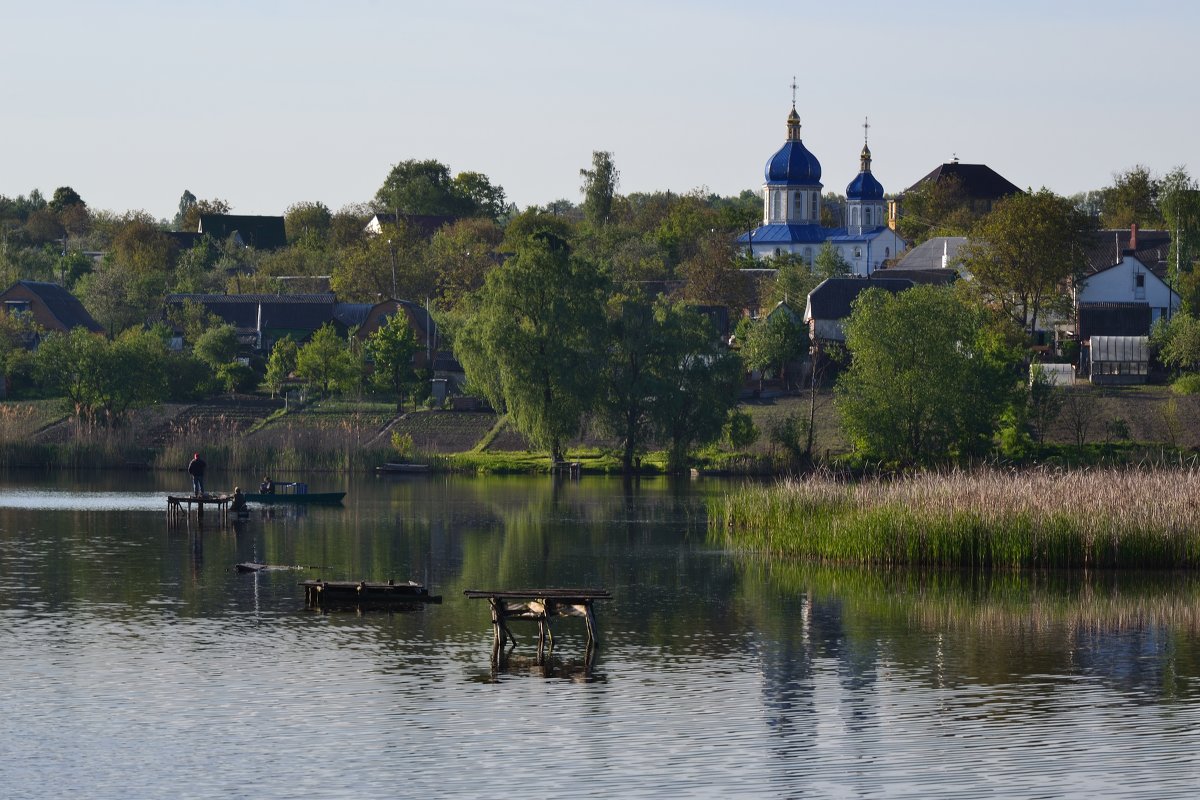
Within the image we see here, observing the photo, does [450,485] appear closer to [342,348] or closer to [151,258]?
[342,348]

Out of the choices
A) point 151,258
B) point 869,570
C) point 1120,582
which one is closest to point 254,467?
point 869,570

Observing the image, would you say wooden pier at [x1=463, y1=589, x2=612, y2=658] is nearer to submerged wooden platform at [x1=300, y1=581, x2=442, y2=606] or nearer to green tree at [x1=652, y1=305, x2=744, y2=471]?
submerged wooden platform at [x1=300, y1=581, x2=442, y2=606]

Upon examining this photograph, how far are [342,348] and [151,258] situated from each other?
2816 inches

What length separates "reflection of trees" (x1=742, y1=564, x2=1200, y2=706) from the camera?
37.1m

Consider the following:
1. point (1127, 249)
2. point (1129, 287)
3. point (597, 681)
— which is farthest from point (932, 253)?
point (597, 681)

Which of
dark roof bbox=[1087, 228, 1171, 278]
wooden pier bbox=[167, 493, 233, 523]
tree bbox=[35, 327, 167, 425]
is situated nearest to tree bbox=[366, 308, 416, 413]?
tree bbox=[35, 327, 167, 425]

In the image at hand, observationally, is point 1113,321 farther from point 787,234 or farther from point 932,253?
point 787,234

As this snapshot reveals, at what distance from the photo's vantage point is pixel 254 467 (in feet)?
317

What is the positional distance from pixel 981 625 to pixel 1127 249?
314 ft

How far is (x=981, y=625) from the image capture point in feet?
141

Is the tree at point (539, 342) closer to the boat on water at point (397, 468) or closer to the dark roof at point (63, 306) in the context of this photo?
the boat on water at point (397, 468)

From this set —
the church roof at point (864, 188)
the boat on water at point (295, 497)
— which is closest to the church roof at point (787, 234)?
the church roof at point (864, 188)

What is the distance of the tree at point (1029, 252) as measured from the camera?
119062mm

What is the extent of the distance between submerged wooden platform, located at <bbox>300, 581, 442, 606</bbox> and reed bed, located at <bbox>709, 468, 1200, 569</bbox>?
14450mm
